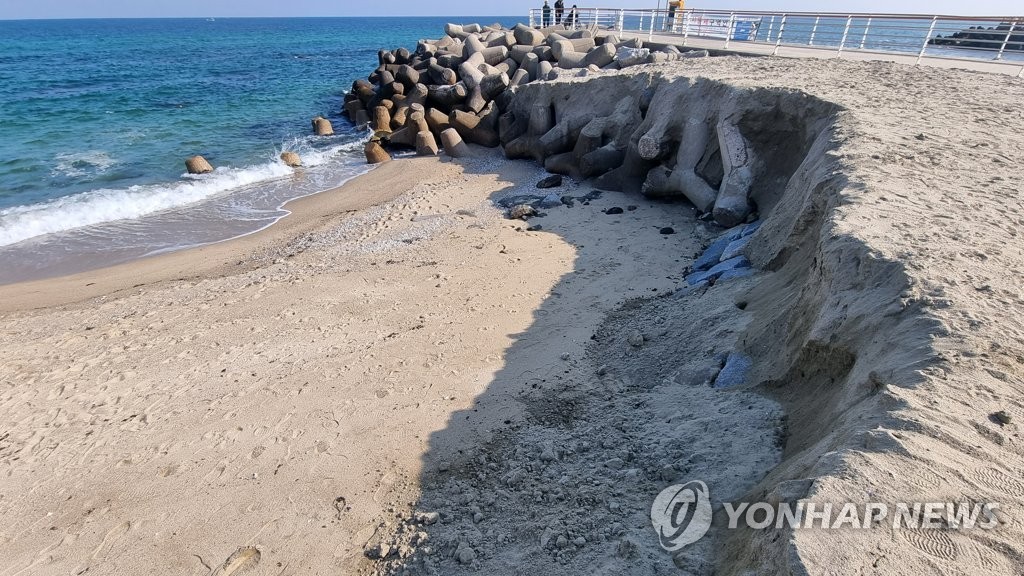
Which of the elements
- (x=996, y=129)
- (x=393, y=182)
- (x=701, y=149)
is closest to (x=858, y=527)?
(x=996, y=129)

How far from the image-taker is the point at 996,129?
6.42 metres

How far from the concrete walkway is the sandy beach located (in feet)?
14.8

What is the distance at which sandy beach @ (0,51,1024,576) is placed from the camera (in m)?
2.55

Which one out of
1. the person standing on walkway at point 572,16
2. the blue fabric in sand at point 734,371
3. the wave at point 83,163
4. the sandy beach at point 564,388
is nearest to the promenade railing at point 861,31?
the person standing on walkway at point 572,16

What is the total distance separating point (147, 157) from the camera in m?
14.5

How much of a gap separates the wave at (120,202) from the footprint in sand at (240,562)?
30.7ft

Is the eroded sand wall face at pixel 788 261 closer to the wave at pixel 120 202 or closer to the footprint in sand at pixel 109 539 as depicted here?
the footprint in sand at pixel 109 539

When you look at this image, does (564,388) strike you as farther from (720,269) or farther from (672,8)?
(672,8)

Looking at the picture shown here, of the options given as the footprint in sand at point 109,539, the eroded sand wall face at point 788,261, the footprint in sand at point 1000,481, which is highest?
the footprint in sand at point 1000,481

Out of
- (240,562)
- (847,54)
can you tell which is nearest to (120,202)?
(240,562)

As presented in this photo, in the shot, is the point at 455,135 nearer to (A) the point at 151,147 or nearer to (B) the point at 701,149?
(B) the point at 701,149

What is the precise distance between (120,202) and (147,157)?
432 cm

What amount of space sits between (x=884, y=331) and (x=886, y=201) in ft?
6.36

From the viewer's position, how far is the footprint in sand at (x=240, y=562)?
11.6ft
